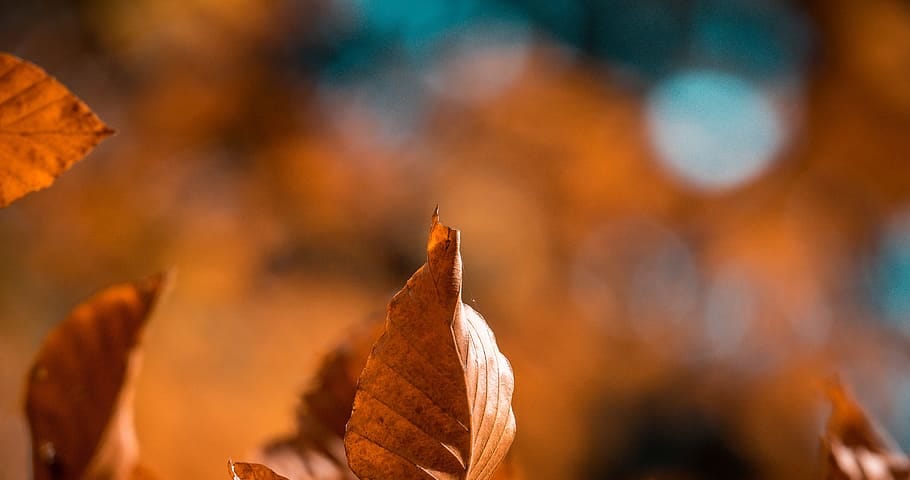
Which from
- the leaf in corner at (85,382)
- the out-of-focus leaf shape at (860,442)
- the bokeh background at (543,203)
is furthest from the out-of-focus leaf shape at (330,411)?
the bokeh background at (543,203)

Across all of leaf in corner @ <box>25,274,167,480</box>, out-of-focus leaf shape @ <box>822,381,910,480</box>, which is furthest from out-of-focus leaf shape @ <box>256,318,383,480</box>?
out-of-focus leaf shape @ <box>822,381,910,480</box>

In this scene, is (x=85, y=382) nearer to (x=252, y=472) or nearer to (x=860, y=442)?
(x=252, y=472)

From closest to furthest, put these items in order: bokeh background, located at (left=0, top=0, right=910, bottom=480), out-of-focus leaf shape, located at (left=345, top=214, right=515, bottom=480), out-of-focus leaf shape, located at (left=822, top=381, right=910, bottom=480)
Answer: out-of-focus leaf shape, located at (left=345, top=214, right=515, bottom=480) < out-of-focus leaf shape, located at (left=822, top=381, right=910, bottom=480) < bokeh background, located at (left=0, top=0, right=910, bottom=480)

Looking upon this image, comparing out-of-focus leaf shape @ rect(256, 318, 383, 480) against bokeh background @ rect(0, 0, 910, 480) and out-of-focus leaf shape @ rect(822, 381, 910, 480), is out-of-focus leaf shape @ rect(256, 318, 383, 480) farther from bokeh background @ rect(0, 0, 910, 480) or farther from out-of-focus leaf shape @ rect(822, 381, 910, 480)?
bokeh background @ rect(0, 0, 910, 480)

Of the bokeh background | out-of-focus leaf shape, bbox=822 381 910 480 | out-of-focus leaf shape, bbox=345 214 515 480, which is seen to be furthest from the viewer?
the bokeh background

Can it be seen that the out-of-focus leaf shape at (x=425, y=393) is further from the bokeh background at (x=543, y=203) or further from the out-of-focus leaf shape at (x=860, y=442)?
the bokeh background at (x=543, y=203)

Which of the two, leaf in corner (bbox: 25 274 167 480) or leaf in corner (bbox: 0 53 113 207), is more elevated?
leaf in corner (bbox: 0 53 113 207)

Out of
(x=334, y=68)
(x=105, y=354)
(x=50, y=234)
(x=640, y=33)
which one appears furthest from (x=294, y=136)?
(x=105, y=354)

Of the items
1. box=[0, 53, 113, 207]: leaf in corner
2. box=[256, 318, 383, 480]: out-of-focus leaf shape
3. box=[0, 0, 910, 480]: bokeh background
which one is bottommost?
box=[0, 0, 910, 480]: bokeh background
